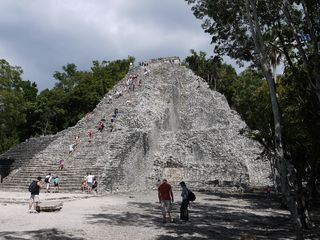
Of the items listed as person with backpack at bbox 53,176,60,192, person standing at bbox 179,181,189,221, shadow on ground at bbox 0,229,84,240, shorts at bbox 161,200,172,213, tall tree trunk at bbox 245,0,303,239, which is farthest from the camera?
person with backpack at bbox 53,176,60,192

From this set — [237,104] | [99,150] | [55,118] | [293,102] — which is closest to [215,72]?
[237,104]

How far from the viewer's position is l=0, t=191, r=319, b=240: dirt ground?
400 inches

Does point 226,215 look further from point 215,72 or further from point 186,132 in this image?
point 215,72

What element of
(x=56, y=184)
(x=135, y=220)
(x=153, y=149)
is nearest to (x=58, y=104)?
(x=153, y=149)

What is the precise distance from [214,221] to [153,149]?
13969 mm

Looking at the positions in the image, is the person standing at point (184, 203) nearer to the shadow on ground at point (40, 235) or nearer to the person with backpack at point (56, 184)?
the shadow on ground at point (40, 235)

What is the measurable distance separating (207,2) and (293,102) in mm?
5249

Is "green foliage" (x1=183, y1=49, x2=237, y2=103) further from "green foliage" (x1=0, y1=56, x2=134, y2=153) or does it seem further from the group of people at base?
the group of people at base

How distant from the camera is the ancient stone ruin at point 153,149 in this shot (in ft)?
76.4

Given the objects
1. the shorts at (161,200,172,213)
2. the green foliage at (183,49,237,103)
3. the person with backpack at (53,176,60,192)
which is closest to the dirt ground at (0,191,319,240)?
the shorts at (161,200,172,213)

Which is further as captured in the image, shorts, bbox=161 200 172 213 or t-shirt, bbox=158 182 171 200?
shorts, bbox=161 200 172 213

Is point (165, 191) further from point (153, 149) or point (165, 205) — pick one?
point (153, 149)

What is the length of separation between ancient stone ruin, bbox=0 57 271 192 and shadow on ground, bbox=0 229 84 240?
1090cm

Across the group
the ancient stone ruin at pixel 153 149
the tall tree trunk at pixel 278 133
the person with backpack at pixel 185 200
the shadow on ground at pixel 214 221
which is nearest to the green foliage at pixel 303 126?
the tall tree trunk at pixel 278 133
